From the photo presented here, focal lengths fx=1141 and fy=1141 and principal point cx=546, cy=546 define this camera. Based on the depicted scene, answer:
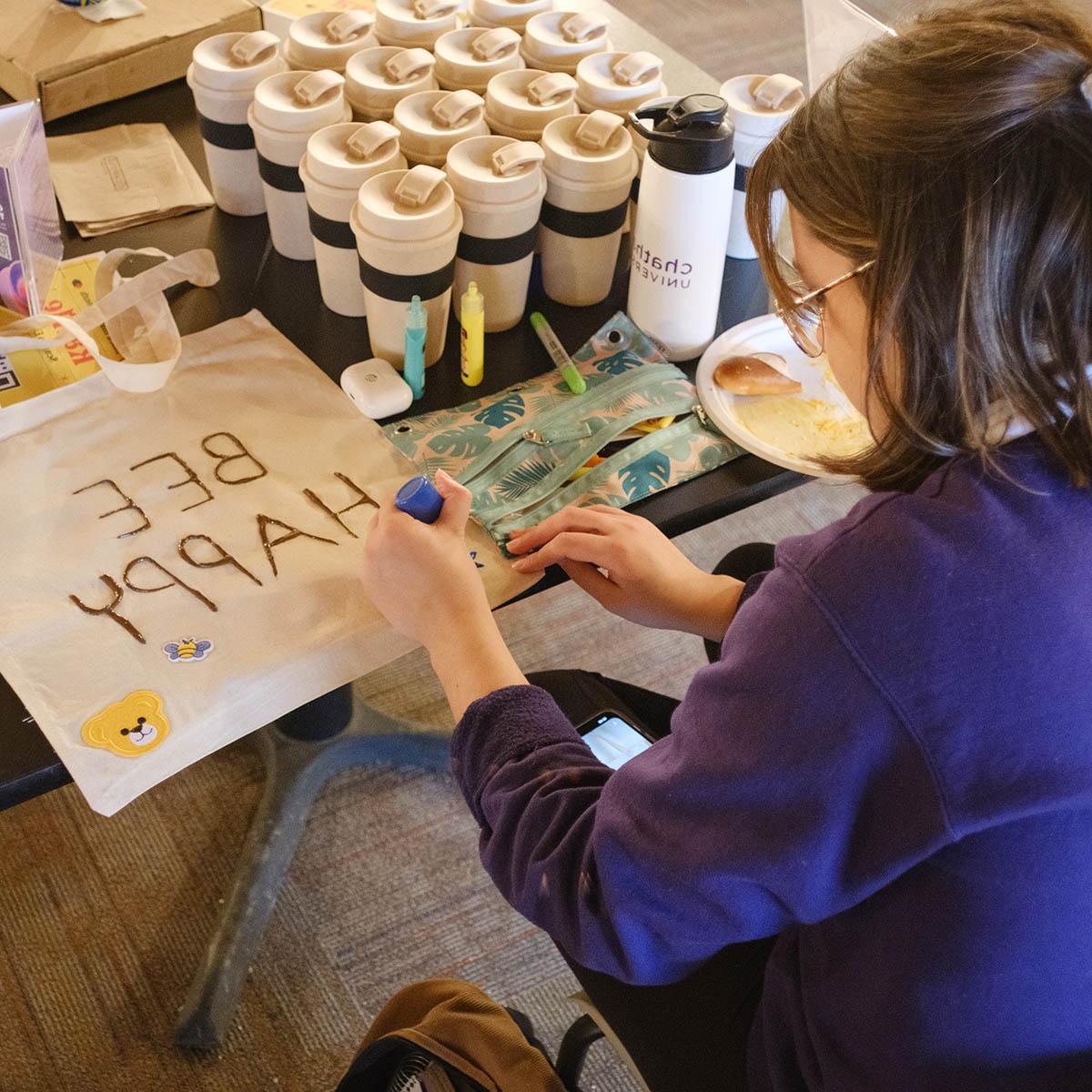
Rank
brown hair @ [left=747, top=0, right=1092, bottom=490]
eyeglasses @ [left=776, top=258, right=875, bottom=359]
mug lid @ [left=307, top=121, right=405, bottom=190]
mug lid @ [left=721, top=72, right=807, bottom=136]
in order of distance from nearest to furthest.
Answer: brown hair @ [left=747, top=0, right=1092, bottom=490], eyeglasses @ [left=776, top=258, right=875, bottom=359], mug lid @ [left=307, top=121, right=405, bottom=190], mug lid @ [left=721, top=72, right=807, bottom=136]

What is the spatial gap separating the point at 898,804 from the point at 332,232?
736 millimetres

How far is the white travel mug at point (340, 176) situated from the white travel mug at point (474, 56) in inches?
6.2

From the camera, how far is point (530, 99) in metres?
1.16

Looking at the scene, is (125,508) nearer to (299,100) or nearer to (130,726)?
(130,726)

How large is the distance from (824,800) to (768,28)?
3.18 meters

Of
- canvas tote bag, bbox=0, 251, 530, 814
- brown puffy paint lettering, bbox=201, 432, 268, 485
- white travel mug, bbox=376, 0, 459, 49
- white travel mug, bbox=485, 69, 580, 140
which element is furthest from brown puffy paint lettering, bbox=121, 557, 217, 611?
white travel mug, bbox=376, 0, 459, 49

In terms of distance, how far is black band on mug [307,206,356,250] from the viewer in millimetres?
1054

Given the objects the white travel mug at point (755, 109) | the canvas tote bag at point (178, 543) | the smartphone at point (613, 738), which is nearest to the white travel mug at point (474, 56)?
the white travel mug at point (755, 109)

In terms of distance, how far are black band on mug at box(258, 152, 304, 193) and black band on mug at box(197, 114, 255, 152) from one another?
2.3 inches

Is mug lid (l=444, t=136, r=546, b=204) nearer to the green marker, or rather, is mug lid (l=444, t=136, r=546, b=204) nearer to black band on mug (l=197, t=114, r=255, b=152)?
the green marker

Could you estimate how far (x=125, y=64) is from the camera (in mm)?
1345

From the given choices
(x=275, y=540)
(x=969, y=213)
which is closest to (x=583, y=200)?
(x=275, y=540)

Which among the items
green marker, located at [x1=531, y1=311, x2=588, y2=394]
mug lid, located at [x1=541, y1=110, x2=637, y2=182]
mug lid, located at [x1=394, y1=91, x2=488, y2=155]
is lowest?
green marker, located at [x1=531, y1=311, x2=588, y2=394]

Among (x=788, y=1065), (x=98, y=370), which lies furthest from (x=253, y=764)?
(x=788, y=1065)
